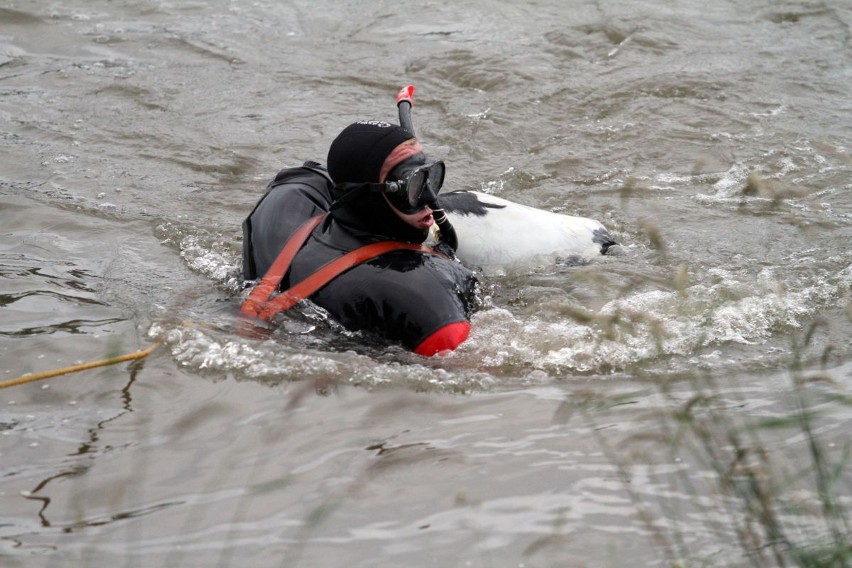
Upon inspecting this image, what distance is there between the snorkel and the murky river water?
301 mm

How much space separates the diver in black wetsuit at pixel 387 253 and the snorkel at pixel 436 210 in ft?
0.49

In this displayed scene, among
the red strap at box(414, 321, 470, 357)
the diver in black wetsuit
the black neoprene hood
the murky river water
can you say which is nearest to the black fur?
the murky river water

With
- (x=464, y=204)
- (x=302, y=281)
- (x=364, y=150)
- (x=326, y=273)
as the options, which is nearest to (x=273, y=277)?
(x=302, y=281)

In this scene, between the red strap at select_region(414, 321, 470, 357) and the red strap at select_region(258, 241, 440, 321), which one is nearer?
the red strap at select_region(414, 321, 470, 357)

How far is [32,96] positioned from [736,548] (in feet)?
21.6

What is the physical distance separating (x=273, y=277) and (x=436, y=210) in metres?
0.75

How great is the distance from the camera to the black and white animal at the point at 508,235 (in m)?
4.86

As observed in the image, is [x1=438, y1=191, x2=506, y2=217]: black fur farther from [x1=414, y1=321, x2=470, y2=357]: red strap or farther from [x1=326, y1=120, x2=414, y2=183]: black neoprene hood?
[x1=414, y1=321, x2=470, y2=357]: red strap

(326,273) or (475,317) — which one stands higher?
(326,273)

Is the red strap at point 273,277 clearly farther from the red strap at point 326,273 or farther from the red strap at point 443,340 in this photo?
the red strap at point 443,340

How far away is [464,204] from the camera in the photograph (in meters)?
4.95

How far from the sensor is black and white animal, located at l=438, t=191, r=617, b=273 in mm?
4859

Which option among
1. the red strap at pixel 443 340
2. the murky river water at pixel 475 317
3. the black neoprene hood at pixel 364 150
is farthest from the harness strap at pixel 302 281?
the red strap at pixel 443 340

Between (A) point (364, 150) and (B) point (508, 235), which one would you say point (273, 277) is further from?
(B) point (508, 235)
